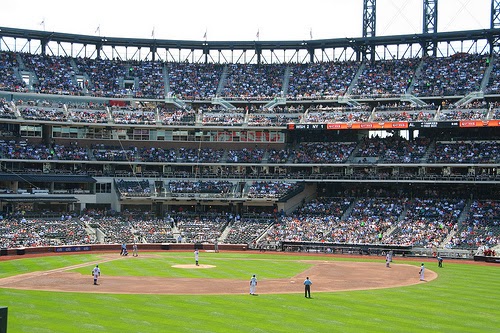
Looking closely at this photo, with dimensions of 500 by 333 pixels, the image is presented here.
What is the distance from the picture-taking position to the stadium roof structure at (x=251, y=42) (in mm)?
85750

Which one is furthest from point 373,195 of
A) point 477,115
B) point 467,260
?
point 467,260

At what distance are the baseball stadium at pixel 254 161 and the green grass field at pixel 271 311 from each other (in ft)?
24.7

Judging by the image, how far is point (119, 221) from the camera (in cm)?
7538

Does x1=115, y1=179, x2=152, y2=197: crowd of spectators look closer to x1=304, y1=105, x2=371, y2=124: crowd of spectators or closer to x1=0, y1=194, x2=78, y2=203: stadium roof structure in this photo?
x1=0, y1=194, x2=78, y2=203: stadium roof structure

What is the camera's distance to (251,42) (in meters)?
96.0

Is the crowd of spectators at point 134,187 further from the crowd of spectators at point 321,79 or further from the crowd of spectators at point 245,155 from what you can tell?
the crowd of spectators at point 321,79

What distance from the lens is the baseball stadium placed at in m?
61.9

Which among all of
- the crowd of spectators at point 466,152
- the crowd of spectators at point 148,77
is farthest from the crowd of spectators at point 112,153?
the crowd of spectators at point 466,152

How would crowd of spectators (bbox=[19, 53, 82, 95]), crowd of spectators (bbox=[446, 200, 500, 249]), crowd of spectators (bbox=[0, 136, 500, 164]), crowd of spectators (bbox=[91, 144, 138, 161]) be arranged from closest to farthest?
1. crowd of spectators (bbox=[446, 200, 500, 249])
2. crowd of spectators (bbox=[0, 136, 500, 164])
3. crowd of spectators (bbox=[91, 144, 138, 161])
4. crowd of spectators (bbox=[19, 53, 82, 95])

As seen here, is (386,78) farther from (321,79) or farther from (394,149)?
(394,149)

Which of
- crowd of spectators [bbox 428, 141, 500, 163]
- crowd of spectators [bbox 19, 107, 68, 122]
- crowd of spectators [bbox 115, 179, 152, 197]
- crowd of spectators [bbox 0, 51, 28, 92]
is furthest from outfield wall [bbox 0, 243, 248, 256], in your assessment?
crowd of spectators [bbox 0, 51, 28, 92]

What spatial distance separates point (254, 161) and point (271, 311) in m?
51.9

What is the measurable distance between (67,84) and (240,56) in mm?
27426

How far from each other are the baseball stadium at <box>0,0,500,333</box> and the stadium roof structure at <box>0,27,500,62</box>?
1.02 feet
